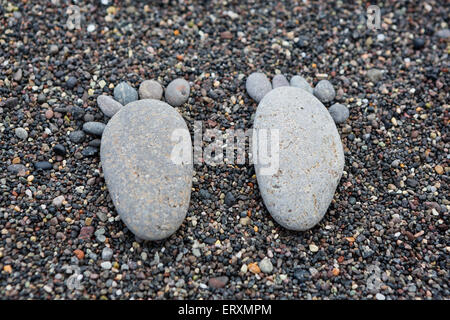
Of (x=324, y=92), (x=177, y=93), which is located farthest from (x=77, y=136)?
(x=324, y=92)

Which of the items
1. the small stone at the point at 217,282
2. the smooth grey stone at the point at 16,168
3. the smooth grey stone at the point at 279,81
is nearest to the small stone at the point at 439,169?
the smooth grey stone at the point at 279,81

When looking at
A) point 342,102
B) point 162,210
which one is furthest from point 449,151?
point 162,210

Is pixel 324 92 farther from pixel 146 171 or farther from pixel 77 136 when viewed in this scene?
pixel 77 136

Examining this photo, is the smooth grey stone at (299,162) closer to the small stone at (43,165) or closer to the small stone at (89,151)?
the small stone at (89,151)

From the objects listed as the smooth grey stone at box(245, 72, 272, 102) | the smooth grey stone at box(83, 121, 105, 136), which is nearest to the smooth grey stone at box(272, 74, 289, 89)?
the smooth grey stone at box(245, 72, 272, 102)
